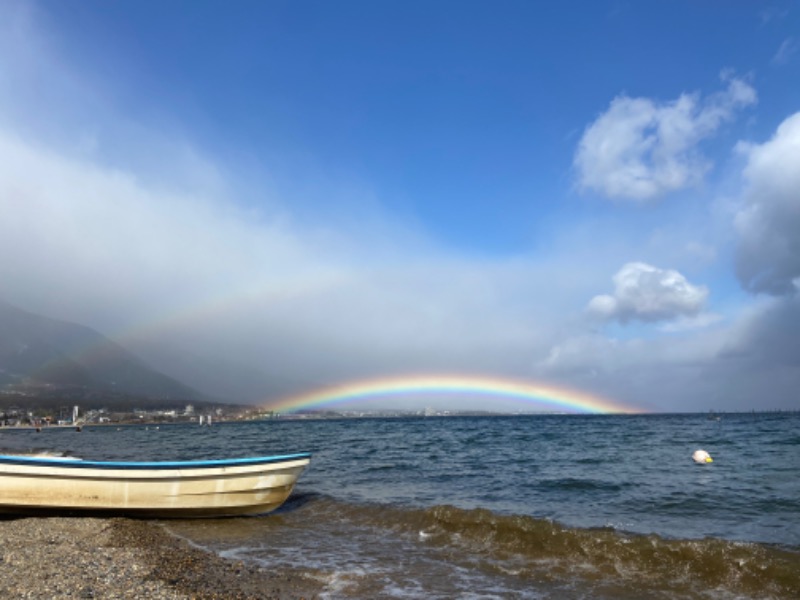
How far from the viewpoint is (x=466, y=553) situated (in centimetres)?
1144

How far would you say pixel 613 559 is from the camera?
10547mm

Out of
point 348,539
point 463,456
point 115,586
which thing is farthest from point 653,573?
point 463,456

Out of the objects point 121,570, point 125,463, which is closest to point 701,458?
point 125,463

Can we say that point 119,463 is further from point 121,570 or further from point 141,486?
point 121,570

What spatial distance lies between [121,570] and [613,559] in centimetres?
906

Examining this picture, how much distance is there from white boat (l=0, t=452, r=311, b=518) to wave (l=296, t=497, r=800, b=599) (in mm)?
4439

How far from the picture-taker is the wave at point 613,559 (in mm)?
9109

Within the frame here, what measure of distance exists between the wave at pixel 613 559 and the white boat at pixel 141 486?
4439mm

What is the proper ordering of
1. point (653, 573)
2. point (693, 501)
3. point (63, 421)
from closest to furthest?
point (653, 573) < point (693, 501) < point (63, 421)

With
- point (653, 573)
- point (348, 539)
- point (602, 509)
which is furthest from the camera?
point (602, 509)

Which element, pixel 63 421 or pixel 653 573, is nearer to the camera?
pixel 653 573

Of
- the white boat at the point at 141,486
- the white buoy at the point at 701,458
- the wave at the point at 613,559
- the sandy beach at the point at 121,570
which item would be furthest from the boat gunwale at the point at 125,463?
the white buoy at the point at 701,458

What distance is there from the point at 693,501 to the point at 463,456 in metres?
16.0

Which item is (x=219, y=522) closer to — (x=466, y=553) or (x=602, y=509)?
(x=466, y=553)
